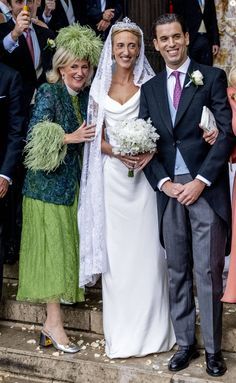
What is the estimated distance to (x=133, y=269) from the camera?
532 cm

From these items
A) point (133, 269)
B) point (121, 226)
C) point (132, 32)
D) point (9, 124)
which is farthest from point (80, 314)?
point (132, 32)

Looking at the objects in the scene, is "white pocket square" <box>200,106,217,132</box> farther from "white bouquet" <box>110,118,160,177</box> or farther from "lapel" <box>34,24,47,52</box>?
"lapel" <box>34,24,47,52</box>

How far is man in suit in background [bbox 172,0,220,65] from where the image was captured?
8.48 m

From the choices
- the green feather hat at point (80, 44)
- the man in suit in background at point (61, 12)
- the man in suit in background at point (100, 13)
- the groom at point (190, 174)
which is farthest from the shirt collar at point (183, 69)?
the man in suit in background at point (100, 13)

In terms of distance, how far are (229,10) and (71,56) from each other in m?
4.23

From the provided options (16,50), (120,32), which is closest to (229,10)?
(16,50)

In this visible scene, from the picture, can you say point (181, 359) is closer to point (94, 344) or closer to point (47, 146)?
point (94, 344)

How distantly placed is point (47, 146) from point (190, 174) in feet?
3.02

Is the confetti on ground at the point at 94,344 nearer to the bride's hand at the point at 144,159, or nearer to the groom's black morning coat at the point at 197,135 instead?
the groom's black morning coat at the point at 197,135

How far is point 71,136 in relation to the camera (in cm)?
527

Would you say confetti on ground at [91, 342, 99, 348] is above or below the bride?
below

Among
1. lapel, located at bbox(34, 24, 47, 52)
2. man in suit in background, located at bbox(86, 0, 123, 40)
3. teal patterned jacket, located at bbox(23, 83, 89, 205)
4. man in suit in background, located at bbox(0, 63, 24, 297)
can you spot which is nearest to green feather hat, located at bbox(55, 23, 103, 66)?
teal patterned jacket, located at bbox(23, 83, 89, 205)

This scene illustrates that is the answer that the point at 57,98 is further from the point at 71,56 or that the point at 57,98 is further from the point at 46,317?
the point at 46,317

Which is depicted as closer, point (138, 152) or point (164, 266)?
point (138, 152)
